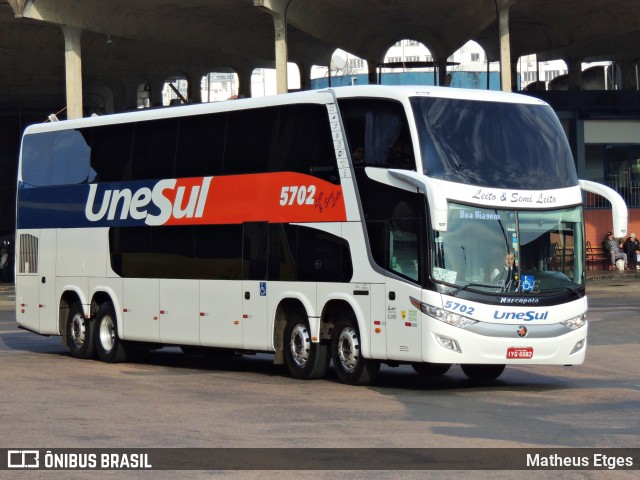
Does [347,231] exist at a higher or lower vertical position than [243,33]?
lower

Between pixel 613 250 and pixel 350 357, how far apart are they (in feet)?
120

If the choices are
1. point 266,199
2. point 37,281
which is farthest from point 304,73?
point 266,199

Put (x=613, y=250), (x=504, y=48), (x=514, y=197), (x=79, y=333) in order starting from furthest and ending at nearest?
(x=613, y=250)
(x=504, y=48)
(x=79, y=333)
(x=514, y=197)

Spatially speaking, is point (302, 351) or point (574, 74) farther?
point (574, 74)

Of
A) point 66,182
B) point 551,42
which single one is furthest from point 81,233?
point 551,42

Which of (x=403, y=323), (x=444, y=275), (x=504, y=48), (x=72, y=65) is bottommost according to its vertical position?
(x=403, y=323)

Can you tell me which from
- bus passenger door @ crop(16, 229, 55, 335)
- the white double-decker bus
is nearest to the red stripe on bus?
the white double-decker bus

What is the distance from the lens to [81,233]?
957 inches

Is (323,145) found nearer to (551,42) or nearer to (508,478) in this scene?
(508,478)

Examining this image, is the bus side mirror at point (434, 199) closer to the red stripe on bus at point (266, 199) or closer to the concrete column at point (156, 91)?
the red stripe on bus at point (266, 199)

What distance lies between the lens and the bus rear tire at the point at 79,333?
24136 millimetres

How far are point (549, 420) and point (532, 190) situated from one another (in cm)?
458

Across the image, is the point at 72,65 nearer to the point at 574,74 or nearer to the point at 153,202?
the point at 153,202

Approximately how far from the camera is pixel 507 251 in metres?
17.8
